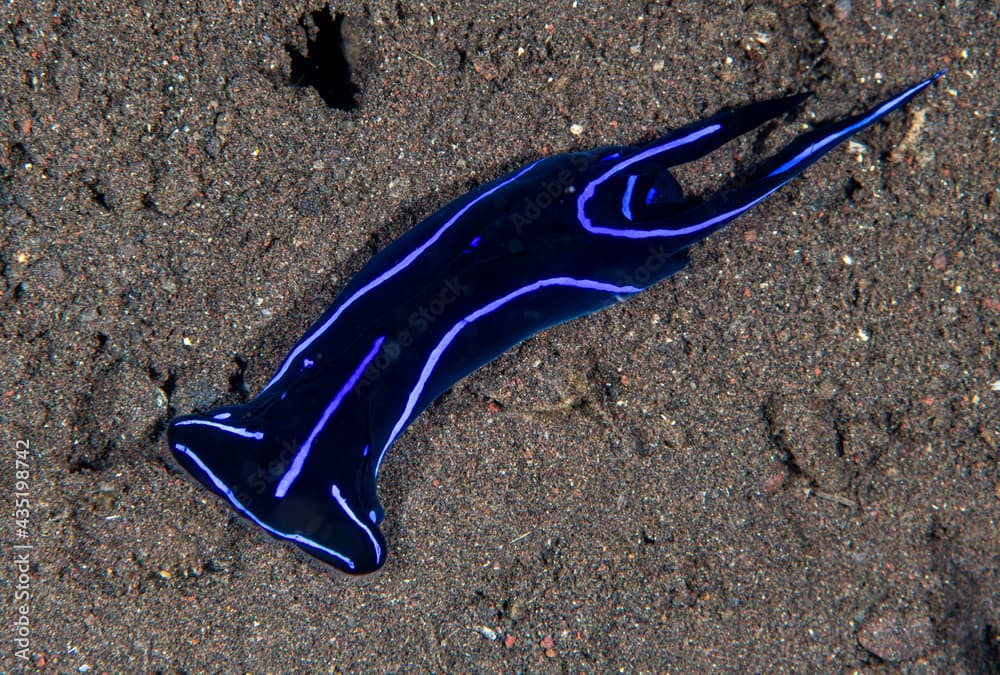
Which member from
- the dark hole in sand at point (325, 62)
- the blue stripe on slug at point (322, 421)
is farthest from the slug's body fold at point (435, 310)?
the dark hole in sand at point (325, 62)

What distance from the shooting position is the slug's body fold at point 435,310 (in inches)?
108

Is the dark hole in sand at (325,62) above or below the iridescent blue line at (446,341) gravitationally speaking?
above

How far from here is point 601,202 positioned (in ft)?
9.72

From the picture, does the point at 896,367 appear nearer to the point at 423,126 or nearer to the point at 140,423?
the point at 423,126

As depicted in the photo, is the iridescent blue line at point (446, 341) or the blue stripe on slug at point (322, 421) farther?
Answer: the iridescent blue line at point (446, 341)

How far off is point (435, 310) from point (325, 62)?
1602mm

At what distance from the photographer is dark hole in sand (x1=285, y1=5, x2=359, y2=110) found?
131 inches

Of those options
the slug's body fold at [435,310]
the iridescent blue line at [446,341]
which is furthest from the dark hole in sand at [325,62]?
the iridescent blue line at [446,341]

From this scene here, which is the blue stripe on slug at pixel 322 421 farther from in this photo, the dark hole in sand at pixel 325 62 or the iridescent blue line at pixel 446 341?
the dark hole in sand at pixel 325 62

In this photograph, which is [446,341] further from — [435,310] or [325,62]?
[325,62]

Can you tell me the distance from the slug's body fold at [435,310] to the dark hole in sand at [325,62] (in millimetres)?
941

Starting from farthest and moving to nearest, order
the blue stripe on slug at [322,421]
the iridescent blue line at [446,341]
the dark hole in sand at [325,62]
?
the dark hole in sand at [325,62]
the iridescent blue line at [446,341]
the blue stripe on slug at [322,421]

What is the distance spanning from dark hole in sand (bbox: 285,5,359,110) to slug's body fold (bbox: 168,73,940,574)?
37.0 inches

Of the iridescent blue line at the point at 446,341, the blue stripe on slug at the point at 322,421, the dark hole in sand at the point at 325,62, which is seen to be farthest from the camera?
the dark hole in sand at the point at 325,62
